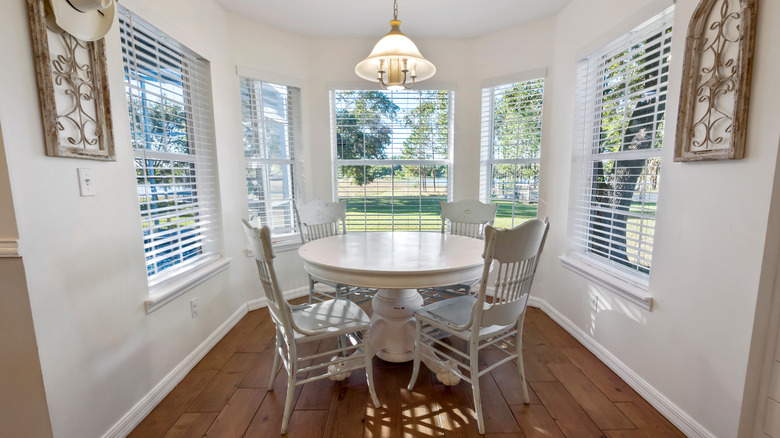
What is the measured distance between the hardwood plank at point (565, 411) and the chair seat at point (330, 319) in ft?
3.47

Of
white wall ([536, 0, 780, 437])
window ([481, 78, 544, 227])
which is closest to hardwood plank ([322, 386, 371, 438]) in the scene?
white wall ([536, 0, 780, 437])

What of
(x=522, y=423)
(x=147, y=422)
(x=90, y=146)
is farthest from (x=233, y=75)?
(x=522, y=423)

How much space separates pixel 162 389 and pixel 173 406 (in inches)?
5.0

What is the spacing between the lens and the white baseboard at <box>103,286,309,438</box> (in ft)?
4.98

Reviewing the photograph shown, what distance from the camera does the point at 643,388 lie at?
5.82 feet

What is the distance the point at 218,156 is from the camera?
2.47 m

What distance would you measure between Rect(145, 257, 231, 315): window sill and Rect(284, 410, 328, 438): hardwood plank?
2.80 ft

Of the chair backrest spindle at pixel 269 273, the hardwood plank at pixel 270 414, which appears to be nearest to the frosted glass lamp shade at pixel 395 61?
the chair backrest spindle at pixel 269 273

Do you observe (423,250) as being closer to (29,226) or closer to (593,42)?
(29,226)

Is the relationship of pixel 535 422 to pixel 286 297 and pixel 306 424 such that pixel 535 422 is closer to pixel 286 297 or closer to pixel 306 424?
pixel 306 424

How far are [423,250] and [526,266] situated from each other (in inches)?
24.4

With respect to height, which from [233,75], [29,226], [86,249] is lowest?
[86,249]

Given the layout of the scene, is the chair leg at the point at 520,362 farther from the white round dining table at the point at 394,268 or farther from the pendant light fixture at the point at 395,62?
the pendant light fixture at the point at 395,62

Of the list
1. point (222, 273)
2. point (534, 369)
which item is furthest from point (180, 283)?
point (534, 369)
